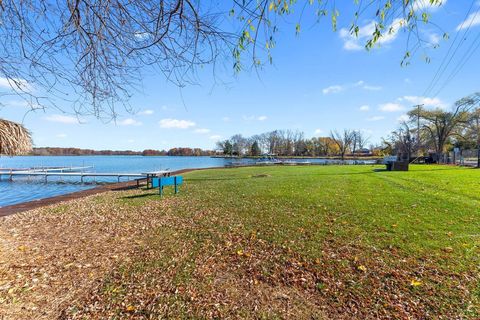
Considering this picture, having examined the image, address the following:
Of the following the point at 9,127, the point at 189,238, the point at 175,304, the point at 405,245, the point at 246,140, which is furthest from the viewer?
the point at 246,140

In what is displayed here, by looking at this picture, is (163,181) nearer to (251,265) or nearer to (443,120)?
(251,265)

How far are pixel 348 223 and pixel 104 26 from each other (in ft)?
20.9

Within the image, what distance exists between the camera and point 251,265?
434 centimetres

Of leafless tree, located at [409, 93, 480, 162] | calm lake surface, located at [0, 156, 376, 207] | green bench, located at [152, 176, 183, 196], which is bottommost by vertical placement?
calm lake surface, located at [0, 156, 376, 207]

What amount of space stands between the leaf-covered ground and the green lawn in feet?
0.06

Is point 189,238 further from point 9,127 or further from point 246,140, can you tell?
point 246,140

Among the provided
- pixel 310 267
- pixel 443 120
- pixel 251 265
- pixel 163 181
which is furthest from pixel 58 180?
pixel 443 120

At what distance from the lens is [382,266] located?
4.10 meters

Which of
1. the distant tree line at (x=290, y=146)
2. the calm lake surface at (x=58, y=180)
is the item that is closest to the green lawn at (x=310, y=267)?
the calm lake surface at (x=58, y=180)

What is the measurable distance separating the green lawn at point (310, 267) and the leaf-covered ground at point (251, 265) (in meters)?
0.02

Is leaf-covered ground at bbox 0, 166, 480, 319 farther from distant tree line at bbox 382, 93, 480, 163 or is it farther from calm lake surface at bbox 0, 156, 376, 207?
distant tree line at bbox 382, 93, 480, 163

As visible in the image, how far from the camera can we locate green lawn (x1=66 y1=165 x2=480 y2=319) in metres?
3.19

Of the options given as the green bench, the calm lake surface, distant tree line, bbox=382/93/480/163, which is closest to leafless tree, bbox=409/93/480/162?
distant tree line, bbox=382/93/480/163

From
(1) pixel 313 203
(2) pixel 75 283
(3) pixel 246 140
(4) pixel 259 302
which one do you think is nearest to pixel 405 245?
(4) pixel 259 302
